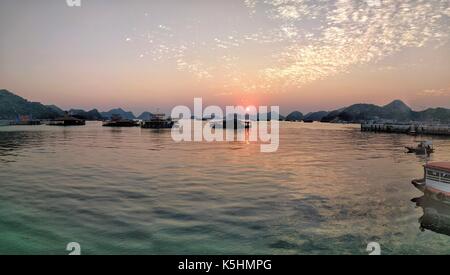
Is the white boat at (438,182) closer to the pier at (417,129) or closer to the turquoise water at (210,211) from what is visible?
the turquoise water at (210,211)

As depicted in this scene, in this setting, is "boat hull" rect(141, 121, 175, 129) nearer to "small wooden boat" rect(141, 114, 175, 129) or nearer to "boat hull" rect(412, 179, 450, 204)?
"small wooden boat" rect(141, 114, 175, 129)

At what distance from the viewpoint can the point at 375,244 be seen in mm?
13930

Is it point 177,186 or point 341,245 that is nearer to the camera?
point 341,245

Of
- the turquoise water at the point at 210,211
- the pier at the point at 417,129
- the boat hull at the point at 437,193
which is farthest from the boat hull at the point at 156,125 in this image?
the boat hull at the point at 437,193

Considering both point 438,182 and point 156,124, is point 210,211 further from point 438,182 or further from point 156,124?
point 156,124

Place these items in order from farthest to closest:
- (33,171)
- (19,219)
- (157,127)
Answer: (157,127)
(33,171)
(19,219)

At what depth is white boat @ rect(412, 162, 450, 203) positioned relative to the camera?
2116 cm

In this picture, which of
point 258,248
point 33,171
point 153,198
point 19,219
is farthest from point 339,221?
point 33,171

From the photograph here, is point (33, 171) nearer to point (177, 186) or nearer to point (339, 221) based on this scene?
point (177, 186)

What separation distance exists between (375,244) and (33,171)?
33107 millimetres

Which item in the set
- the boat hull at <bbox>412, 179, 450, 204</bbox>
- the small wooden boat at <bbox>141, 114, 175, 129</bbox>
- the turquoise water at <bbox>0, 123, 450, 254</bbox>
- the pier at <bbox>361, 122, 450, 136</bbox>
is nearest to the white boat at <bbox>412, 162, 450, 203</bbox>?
the boat hull at <bbox>412, 179, 450, 204</bbox>

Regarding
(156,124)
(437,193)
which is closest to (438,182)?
(437,193)

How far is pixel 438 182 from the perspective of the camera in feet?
71.6
